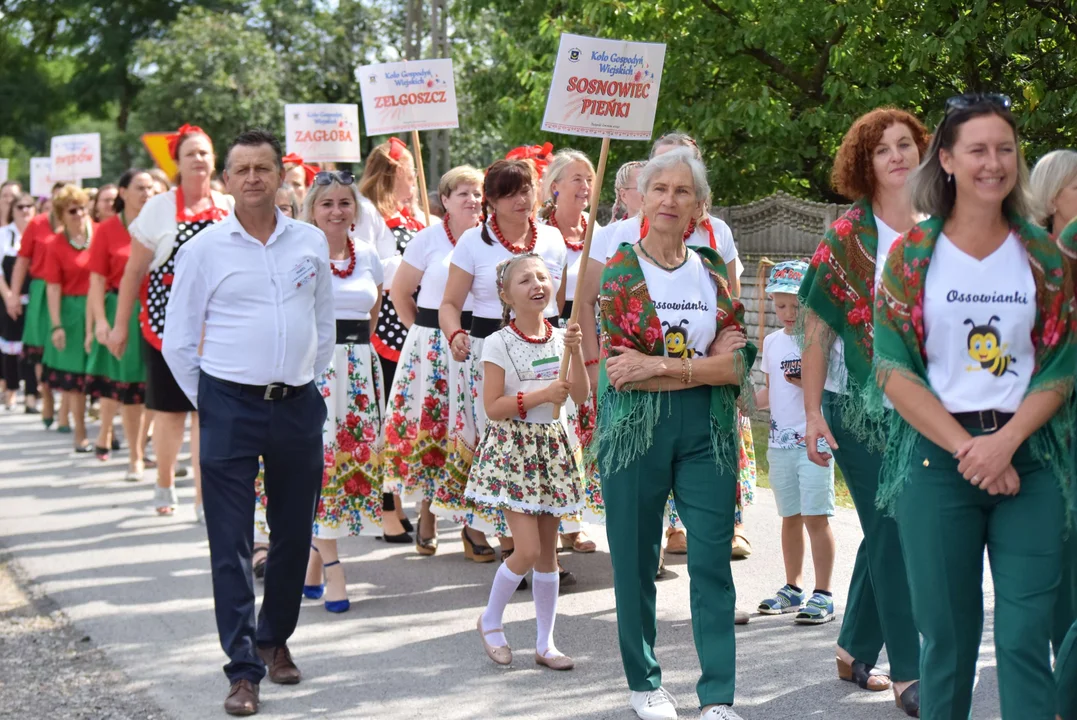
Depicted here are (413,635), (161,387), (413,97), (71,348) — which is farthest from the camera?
(71,348)

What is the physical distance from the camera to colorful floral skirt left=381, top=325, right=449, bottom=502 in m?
8.02

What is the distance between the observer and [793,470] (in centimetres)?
655

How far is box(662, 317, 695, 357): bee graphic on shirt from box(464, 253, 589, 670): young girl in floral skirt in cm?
89

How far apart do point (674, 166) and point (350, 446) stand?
9.18 feet

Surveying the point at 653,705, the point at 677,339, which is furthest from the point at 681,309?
the point at 653,705

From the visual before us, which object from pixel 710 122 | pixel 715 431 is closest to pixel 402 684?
pixel 715 431

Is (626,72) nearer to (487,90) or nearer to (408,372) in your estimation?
(408,372)

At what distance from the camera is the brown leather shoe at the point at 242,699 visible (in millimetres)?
5590

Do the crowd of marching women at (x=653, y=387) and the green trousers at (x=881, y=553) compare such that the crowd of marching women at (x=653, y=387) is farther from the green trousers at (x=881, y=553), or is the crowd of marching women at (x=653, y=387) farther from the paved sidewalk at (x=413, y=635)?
the paved sidewalk at (x=413, y=635)

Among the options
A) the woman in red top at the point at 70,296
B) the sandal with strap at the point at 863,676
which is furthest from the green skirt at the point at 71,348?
the sandal with strap at the point at 863,676

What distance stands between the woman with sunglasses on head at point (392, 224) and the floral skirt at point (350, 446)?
138 centimetres

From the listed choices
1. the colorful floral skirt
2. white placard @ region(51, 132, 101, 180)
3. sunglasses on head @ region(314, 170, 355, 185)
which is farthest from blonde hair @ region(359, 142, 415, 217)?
white placard @ region(51, 132, 101, 180)

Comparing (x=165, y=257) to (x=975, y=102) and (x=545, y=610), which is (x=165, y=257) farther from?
(x=975, y=102)

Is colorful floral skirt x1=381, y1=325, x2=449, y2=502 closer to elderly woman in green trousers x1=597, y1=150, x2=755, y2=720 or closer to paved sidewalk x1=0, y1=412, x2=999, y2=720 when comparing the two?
paved sidewalk x1=0, y1=412, x2=999, y2=720
